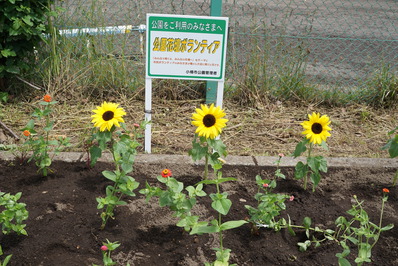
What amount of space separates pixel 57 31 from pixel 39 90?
0.58 meters

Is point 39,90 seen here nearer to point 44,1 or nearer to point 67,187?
point 44,1

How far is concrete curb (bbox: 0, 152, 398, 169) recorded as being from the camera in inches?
125

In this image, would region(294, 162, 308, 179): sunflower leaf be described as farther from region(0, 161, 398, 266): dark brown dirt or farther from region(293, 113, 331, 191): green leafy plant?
region(0, 161, 398, 266): dark brown dirt

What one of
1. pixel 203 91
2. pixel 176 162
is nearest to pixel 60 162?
pixel 176 162

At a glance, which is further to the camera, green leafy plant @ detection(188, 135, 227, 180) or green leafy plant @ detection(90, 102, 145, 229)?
green leafy plant @ detection(188, 135, 227, 180)

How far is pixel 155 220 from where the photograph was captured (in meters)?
2.57

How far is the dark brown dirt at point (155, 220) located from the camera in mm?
2283

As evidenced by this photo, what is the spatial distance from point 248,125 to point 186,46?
3.83 ft

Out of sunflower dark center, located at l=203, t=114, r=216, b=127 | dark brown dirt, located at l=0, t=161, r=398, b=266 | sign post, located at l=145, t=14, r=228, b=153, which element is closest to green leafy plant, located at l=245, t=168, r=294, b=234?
dark brown dirt, located at l=0, t=161, r=398, b=266

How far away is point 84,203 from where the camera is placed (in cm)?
267

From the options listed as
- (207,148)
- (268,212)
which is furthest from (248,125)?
(268,212)

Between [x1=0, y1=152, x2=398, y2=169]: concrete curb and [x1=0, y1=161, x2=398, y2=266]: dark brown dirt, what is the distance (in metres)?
0.06

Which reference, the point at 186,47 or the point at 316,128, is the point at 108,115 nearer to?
the point at 186,47

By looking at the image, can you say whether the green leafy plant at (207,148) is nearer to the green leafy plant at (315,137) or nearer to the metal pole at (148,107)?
the green leafy plant at (315,137)
